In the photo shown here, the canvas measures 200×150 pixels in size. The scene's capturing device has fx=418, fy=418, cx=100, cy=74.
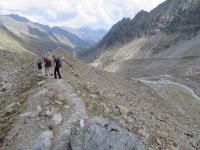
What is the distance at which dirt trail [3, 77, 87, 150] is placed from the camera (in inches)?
934

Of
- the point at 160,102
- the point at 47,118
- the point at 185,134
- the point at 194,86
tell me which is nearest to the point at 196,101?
the point at 194,86

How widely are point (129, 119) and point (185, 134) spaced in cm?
781

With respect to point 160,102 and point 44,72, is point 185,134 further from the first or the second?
point 160,102

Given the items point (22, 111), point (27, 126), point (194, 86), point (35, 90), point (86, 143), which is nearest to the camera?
point (86, 143)

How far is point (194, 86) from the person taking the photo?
296ft

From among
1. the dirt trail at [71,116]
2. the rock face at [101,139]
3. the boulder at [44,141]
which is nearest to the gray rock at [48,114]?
the dirt trail at [71,116]

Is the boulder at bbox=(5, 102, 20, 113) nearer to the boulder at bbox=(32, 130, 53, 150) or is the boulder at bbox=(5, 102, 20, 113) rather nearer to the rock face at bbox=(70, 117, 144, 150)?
the boulder at bbox=(32, 130, 53, 150)

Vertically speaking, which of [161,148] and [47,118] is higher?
[47,118]

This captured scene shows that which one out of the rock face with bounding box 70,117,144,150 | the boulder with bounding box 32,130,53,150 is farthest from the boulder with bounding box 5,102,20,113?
the rock face with bounding box 70,117,144,150

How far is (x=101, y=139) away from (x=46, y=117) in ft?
19.2

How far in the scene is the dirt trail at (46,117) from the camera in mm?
23734

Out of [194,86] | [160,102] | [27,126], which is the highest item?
Result: [27,126]

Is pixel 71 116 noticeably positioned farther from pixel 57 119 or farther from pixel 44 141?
pixel 44 141

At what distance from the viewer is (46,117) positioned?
2608 cm
